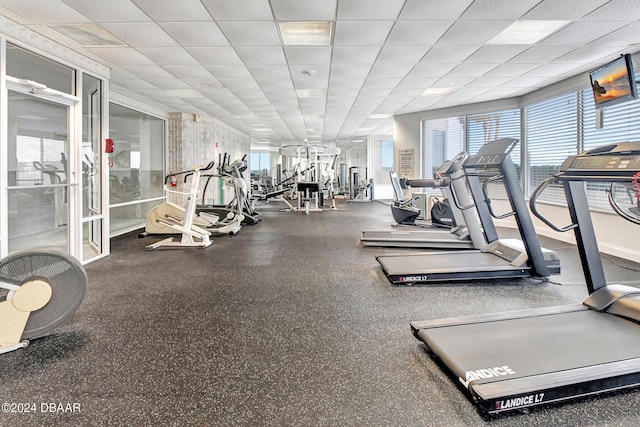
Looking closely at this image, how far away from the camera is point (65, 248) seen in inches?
163

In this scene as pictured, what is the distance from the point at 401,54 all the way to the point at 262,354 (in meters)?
4.12

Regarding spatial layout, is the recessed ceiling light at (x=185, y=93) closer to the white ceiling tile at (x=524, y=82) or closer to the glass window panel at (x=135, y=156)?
the glass window panel at (x=135, y=156)

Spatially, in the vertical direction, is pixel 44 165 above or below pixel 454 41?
below

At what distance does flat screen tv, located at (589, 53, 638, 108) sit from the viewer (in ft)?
10.8

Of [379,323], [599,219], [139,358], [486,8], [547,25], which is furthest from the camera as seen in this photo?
[599,219]

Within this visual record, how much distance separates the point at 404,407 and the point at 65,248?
441 cm

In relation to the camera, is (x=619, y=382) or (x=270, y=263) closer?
(x=619, y=382)

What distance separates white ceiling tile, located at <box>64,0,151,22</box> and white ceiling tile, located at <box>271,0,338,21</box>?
1.33 metres

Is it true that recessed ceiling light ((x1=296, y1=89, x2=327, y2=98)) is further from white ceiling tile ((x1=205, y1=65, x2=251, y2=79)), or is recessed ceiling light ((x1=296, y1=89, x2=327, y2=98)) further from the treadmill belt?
the treadmill belt

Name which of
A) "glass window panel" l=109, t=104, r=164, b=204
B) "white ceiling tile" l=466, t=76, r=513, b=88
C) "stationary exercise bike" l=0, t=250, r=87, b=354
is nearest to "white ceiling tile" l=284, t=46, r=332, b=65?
"white ceiling tile" l=466, t=76, r=513, b=88

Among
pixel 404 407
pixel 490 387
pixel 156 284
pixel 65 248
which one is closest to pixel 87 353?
pixel 156 284

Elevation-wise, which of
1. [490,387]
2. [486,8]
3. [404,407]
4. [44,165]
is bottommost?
[404,407]

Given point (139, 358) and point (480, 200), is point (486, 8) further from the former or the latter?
point (139, 358)

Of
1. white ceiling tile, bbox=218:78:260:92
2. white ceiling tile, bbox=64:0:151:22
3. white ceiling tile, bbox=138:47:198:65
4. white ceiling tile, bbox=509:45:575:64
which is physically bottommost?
white ceiling tile, bbox=64:0:151:22
